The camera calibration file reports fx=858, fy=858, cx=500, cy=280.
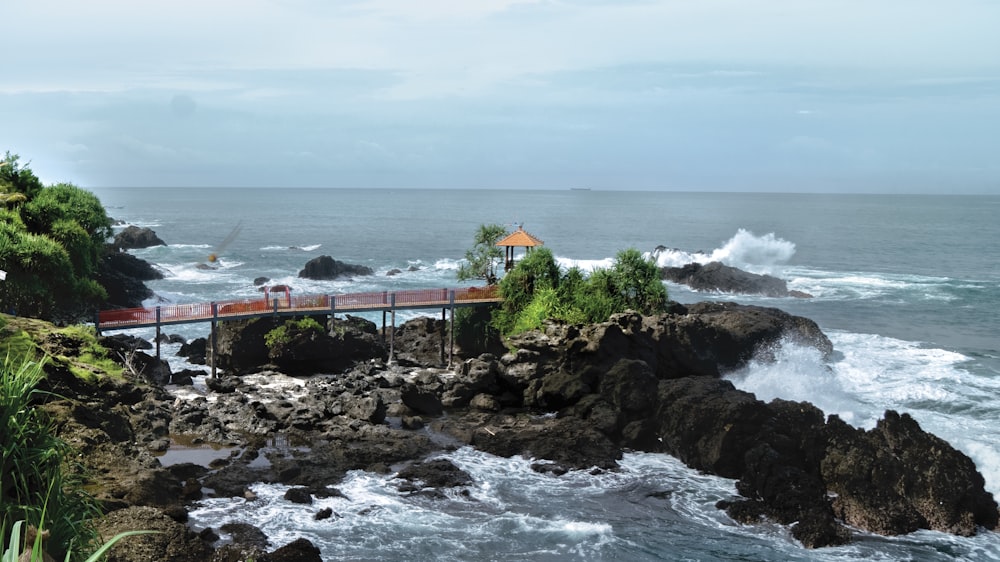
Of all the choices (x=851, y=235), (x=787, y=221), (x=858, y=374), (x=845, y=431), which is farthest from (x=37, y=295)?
(x=787, y=221)

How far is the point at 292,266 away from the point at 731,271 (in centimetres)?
4794

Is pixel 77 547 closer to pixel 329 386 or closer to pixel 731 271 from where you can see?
pixel 329 386

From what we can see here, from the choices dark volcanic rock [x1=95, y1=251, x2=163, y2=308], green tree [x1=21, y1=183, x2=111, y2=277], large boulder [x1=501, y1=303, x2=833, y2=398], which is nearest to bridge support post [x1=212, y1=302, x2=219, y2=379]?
green tree [x1=21, y1=183, x2=111, y2=277]

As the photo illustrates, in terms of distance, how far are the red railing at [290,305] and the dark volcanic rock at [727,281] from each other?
33138 millimetres

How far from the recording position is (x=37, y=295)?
39.1 m

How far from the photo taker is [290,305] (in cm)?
4344

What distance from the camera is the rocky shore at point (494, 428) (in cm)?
2419

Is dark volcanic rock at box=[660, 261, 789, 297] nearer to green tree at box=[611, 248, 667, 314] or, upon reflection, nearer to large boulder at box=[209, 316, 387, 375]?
green tree at box=[611, 248, 667, 314]

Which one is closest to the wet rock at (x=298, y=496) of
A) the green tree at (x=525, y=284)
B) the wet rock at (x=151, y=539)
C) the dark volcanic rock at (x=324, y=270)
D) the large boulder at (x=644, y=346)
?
the wet rock at (x=151, y=539)

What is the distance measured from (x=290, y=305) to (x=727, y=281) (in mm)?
46418

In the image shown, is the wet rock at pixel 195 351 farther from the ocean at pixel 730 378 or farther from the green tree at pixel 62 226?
the green tree at pixel 62 226

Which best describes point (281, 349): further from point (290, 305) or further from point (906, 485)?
point (906, 485)

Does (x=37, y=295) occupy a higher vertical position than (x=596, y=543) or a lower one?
higher

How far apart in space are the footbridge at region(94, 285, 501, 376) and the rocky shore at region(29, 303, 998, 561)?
1.17m
